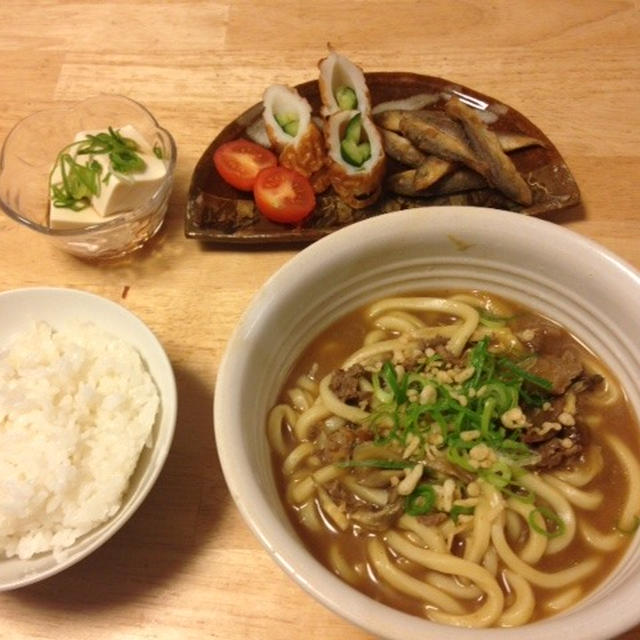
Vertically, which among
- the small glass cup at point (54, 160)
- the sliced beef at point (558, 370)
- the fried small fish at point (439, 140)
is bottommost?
the small glass cup at point (54, 160)

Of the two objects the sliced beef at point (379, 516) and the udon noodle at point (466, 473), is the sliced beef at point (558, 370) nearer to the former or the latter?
the udon noodle at point (466, 473)

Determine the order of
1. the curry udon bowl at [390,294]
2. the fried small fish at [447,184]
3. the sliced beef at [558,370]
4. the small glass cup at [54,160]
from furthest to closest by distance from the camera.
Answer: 1. the fried small fish at [447,184]
2. the small glass cup at [54,160]
3. the sliced beef at [558,370]
4. the curry udon bowl at [390,294]

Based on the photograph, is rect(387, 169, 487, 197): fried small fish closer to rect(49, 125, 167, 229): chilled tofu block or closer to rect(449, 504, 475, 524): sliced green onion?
rect(49, 125, 167, 229): chilled tofu block

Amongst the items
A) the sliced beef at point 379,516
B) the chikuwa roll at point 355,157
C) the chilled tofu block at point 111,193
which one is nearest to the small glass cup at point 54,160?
the chilled tofu block at point 111,193

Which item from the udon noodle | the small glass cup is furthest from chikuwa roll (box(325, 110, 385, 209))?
the udon noodle

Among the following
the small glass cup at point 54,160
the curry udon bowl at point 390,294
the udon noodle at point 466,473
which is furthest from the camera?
the small glass cup at point 54,160
